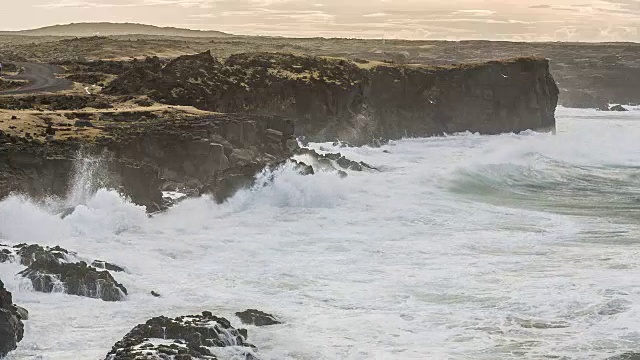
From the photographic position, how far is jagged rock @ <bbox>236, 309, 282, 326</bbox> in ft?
69.8

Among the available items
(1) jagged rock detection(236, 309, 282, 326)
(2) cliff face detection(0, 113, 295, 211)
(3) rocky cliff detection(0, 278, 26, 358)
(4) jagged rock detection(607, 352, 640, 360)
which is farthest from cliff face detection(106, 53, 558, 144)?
(4) jagged rock detection(607, 352, 640, 360)

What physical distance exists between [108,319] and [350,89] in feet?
128

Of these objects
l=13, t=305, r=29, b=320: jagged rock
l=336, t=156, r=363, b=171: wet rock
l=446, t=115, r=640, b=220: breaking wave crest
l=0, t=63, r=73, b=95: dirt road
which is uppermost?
l=0, t=63, r=73, b=95: dirt road

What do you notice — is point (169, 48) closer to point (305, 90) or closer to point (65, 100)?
point (305, 90)

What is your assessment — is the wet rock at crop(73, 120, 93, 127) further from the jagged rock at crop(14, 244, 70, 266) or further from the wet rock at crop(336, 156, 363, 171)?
the wet rock at crop(336, 156, 363, 171)

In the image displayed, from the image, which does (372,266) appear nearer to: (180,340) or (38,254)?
(38,254)

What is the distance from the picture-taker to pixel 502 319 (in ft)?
73.3

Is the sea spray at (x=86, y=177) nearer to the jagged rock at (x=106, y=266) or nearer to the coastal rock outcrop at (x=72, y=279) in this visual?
the jagged rock at (x=106, y=266)

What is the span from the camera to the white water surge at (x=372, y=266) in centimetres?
2064

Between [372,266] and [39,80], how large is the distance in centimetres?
3224

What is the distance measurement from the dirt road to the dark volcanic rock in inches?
1168

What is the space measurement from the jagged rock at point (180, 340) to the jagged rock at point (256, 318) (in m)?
1.50

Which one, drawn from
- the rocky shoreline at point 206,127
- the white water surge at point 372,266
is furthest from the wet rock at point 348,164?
the white water surge at point 372,266

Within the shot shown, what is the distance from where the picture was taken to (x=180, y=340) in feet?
60.4
